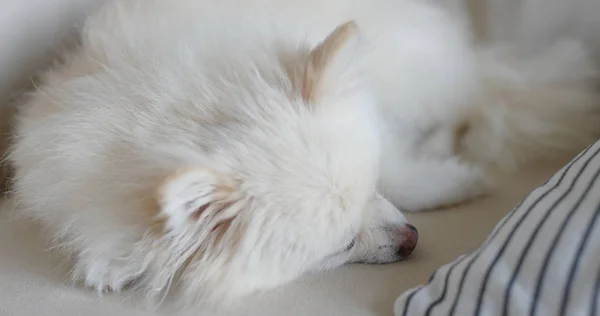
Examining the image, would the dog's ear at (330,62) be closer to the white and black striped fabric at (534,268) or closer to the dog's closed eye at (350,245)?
the dog's closed eye at (350,245)

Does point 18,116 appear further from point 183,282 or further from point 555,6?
point 555,6

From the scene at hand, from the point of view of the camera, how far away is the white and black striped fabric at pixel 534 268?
39.8 inches

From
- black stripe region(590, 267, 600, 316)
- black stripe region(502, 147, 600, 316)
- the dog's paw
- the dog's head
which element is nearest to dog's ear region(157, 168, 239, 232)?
the dog's head

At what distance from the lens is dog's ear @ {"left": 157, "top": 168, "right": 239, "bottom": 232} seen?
1.07 meters

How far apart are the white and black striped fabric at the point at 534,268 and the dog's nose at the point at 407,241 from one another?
18cm

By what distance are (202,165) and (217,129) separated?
0.32 ft

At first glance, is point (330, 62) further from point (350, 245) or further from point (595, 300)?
point (595, 300)

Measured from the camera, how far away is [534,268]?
105 centimetres

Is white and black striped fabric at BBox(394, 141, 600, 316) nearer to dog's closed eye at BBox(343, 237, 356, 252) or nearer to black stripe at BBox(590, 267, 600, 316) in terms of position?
black stripe at BBox(590, 267, 600, 316)

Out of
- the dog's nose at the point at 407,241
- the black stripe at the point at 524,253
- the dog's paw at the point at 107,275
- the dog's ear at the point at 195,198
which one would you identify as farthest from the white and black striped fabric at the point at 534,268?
the dog's paw at the point at 107,275

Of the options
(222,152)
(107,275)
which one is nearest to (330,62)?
(222,152)

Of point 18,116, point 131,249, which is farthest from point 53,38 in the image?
point 131,249

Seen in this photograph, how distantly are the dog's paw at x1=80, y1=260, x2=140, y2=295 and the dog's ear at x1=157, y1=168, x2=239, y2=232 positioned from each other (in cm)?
20

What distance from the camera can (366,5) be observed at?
1701 millimetres
